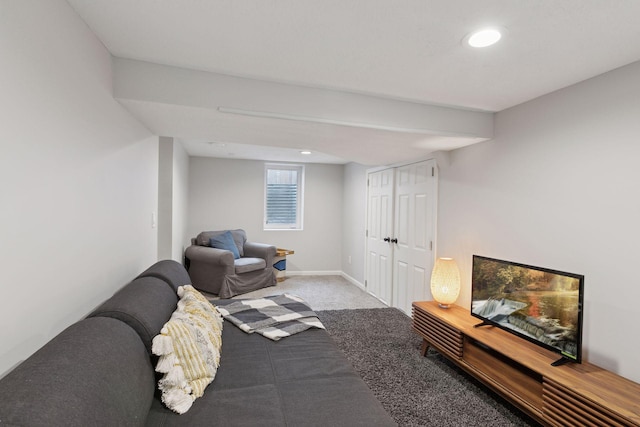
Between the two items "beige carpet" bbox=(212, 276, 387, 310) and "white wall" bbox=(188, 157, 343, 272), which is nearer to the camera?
"beige carpet" bbox=(212, 276, 387, 310)

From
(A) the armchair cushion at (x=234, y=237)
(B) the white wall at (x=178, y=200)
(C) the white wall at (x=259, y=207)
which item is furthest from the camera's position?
(C) the white wall at (x=259, y=207)

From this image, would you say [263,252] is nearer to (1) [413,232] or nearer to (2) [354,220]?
(2) [354,220]

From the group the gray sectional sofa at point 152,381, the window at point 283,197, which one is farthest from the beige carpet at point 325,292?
the gray sectional sofa at point 152,381

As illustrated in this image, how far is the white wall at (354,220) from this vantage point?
538cm

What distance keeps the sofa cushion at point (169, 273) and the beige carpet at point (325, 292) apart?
222 centimetres

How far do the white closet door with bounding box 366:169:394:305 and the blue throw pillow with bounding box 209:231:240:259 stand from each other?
2.16 m

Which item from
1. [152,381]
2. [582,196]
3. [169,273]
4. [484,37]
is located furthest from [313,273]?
[484,37]

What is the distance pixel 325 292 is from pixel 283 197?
2188mm

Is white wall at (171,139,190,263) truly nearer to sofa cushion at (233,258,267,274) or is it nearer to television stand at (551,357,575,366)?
sofa cushion at (233,258,267,274)

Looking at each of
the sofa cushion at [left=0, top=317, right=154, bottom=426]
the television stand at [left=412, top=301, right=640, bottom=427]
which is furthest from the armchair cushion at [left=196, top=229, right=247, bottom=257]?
the sofa cushion at [left=0, top=317, right=154, bottom=426]

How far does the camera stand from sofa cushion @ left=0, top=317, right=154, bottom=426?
717 mm

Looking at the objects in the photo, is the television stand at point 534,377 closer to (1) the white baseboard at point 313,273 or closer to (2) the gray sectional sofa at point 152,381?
(2) the gray sectional sofa at point 152,381

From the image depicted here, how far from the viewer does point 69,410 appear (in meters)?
0.76

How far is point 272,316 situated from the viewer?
2287 mm
